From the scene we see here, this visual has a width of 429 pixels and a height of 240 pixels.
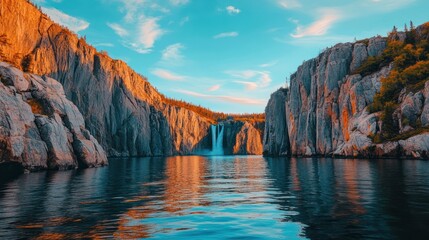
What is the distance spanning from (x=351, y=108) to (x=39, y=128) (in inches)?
3339

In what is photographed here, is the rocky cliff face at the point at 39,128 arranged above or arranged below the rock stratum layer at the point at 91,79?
below

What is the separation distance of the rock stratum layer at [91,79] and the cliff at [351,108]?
189ft

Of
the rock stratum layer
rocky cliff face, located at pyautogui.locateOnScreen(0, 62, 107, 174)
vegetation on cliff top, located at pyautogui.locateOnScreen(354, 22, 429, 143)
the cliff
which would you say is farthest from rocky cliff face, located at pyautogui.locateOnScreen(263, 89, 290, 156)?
rocky cliff face, located at pyautogui.locateOnScreen(0, 62, 107, 174)

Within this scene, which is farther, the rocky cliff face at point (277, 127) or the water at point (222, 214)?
the rocky cliff face at point (277, 127)

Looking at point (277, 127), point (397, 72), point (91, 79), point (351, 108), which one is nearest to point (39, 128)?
point (91, 79)

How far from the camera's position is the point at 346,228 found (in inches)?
479

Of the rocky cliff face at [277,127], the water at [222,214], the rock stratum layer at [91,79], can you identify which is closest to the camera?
the water at [222,214]

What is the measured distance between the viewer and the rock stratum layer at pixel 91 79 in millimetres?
102438

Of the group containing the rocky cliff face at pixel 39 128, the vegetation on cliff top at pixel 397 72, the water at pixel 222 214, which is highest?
the vegetation on cliff top at pixel 397 72

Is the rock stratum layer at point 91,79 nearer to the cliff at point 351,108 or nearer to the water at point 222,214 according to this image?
the cliff at point 351,108

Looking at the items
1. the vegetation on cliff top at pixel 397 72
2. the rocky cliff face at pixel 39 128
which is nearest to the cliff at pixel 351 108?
the vegetation on cliff top at pixel 397 72

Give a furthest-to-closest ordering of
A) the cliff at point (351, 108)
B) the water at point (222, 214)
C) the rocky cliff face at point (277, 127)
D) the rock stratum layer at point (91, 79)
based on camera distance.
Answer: the rocky cliff face at point (277, 127), the rock stratum layer at point (91, 79), the cliff at point (351, 108), the water at point (222, 214)

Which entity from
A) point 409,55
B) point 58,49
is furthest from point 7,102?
point 409,55

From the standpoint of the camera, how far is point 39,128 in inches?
1820
